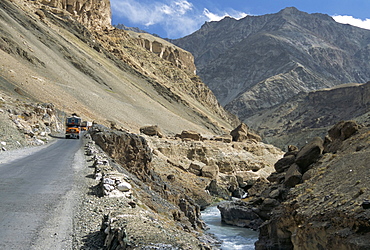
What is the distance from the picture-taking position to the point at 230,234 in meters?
19.5

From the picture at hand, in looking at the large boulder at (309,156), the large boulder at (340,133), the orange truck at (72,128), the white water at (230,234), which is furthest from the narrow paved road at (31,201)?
the orange truck at (72,128)

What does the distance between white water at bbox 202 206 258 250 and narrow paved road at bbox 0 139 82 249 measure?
8.99m

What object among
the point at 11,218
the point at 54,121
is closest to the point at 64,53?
the point at 54,121

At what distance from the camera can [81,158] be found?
16781 mm

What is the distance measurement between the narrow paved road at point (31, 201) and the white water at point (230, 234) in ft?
29.5

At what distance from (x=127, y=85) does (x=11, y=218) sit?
74.0m

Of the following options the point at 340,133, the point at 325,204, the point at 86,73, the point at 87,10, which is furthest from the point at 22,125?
the point at 87,10

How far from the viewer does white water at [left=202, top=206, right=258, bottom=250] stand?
17.3 meters

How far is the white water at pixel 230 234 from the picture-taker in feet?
56.9

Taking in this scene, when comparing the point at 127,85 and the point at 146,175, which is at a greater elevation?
the point at 127,85

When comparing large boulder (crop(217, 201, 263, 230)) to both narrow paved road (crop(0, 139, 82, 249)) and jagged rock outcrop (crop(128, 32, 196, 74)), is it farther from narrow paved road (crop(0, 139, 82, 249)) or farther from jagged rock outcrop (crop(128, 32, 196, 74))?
jagged rock outcrop (crop(128, 32, 196, 74))

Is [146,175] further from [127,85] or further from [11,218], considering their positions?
[127,85]

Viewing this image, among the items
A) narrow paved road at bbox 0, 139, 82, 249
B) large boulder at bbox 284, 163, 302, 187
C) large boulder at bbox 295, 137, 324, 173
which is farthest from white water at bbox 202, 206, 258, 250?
narrow paved road at bbox 0, 139, 82, 249

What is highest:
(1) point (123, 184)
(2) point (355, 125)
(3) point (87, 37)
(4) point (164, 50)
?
(4) point (164, 50)
